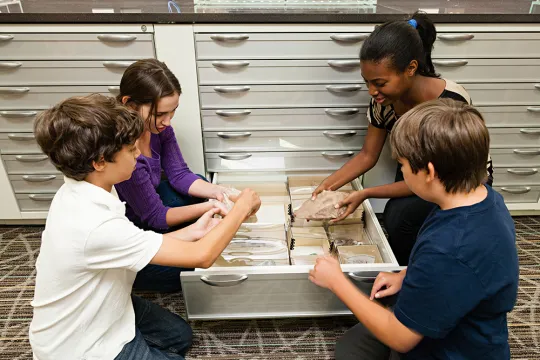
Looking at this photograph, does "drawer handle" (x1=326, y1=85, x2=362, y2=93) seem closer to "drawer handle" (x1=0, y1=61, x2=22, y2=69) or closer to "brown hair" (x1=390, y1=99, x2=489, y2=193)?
"brown hair" (x1=390, y1=99, x2=489, y2=193)

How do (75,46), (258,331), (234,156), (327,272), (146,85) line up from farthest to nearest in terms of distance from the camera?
(234,156)
(75,46)
(258,331)
(146,85)
(327,272)

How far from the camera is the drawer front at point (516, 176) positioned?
1.71 meters

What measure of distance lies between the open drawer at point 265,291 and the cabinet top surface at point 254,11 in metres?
0.78

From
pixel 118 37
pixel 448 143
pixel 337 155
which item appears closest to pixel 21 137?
pixel 118 37

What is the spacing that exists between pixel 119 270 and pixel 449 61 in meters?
1.30

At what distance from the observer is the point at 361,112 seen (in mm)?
1575

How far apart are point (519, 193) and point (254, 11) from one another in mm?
1357

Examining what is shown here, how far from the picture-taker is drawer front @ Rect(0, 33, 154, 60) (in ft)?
4.59

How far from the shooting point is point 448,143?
0.71m

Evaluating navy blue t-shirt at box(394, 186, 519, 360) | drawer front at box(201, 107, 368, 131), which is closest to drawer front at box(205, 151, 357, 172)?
drawer front at box(201, 107, 368, 131)

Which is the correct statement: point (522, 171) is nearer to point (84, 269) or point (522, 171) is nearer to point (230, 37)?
point (230, 37)

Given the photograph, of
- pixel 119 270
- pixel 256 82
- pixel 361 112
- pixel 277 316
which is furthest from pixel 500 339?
pixel 256 82

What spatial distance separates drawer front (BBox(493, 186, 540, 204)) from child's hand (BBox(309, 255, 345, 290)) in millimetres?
1141

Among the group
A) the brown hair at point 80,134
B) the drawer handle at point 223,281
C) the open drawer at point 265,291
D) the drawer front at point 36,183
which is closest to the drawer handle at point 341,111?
the open drawer at point 265,291
